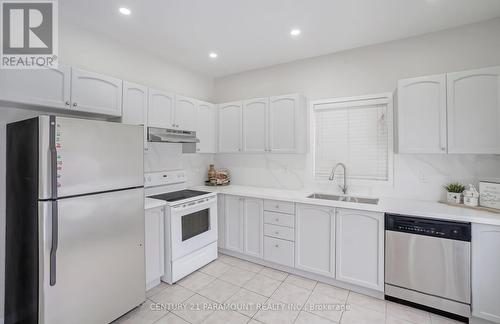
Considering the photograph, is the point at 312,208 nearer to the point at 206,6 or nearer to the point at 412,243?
the point at 412,243

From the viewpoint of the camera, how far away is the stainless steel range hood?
2664 mm

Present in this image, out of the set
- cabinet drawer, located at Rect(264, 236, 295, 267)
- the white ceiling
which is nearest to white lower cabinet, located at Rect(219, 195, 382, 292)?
cabinet drawer, located at Rect(264, 236, 295, 267)

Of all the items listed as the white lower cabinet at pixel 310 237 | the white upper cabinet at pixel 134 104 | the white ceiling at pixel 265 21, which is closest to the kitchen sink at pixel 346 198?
the white lower cabinet at pixel 310 237

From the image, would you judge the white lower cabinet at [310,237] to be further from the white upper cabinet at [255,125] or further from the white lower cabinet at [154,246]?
the white lower cabinet at [154,246]

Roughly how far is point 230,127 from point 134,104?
1401mm

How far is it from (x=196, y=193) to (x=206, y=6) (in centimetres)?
211

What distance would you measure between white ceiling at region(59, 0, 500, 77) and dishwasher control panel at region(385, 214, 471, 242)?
192cm

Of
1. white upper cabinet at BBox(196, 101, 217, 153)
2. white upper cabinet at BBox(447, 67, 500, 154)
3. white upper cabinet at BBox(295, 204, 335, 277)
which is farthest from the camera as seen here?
white upper cabinet at BBox(196, 101, 217, 153)

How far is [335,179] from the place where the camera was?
3.09 meters

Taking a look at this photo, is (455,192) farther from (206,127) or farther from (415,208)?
(206,127)

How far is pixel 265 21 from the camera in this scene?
7.60ft

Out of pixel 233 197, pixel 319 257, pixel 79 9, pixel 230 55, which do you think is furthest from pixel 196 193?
pixel 79 9

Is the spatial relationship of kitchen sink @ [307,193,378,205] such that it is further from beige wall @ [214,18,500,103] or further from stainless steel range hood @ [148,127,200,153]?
stainless steel range hood @ [148,127,200,153]

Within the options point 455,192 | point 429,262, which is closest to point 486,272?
point 429,262
